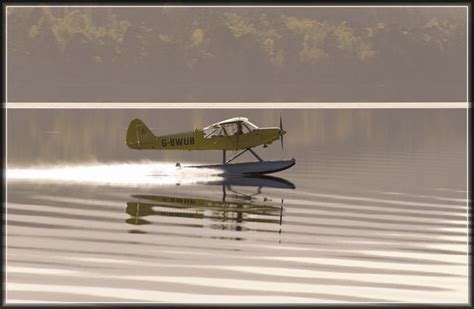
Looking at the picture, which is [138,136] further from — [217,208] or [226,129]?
[217,208]

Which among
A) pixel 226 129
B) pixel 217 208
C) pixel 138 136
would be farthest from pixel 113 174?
pixel 217 208

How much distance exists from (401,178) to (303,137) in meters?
35.2

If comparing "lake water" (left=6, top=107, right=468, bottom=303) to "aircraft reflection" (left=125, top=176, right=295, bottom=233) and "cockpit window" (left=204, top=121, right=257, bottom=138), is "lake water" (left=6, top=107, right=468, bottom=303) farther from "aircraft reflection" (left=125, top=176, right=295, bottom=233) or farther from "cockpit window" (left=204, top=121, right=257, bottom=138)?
"cockpit window" (left=204, top=121, right=257, bottom=138)

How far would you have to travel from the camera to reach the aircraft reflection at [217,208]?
32.5 metres

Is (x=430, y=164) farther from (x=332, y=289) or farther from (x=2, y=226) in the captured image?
(x=332, y=289)

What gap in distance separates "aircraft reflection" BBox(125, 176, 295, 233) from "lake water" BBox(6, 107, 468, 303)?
6 cm

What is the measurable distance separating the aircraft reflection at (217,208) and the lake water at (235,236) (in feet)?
0.20

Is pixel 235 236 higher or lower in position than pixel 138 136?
lower

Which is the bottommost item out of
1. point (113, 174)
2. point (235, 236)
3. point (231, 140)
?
point (235, 236)

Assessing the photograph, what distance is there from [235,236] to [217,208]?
6.54 meters

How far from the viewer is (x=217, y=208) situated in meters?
35.6

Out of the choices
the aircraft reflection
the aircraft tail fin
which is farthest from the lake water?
the aircraft tail fin

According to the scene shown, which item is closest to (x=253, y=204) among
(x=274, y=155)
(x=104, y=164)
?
(x=104, y=164)

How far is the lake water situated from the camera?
22.2m
